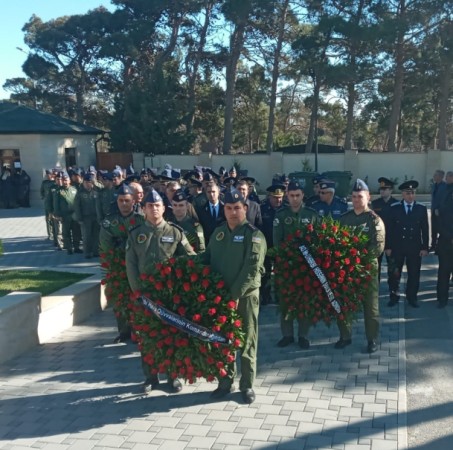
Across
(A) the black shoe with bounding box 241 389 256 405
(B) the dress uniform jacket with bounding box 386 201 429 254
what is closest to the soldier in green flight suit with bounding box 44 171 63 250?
(B) the dress uniform jacket with bounding box 386 201 429 254

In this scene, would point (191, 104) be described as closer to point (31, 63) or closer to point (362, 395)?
point (31, 63)

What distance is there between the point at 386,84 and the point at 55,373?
31.6 metres

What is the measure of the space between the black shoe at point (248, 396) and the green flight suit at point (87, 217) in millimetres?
7154

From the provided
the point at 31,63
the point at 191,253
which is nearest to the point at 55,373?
the point at 191,253

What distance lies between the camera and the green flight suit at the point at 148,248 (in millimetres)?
5336

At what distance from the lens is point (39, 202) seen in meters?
23.6

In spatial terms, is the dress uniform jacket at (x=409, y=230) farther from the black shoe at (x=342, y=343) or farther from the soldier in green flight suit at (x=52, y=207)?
the soldier in green flight suit at (x=52, y=207)

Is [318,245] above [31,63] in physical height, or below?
below

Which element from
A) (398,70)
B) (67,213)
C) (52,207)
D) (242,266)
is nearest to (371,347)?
(242,266)

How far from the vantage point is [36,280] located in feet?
27.7

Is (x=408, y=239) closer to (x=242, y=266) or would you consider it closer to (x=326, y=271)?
(x=326, y=271)

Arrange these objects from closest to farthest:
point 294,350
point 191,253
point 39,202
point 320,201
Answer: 1. point 191,253
2. point 294,350
3. point 320,201
4. point 39,202

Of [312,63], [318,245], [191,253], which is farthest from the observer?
[312,63]

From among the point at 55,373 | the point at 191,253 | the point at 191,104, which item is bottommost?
the point at 55,373
